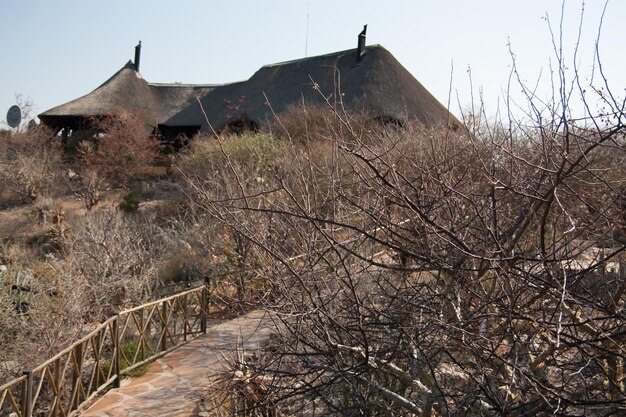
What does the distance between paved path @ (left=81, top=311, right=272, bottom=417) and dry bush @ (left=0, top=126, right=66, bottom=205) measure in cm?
1534

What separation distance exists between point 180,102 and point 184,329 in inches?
919

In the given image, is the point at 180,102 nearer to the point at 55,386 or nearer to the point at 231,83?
the point at 231,83

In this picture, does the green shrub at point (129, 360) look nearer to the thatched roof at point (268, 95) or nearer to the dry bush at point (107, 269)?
the dry bush at point (107, 269)

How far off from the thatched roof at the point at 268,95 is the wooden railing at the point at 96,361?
12884 millimetres

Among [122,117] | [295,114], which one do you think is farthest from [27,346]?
[122,117]

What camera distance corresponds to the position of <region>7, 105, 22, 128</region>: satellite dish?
1085 inches

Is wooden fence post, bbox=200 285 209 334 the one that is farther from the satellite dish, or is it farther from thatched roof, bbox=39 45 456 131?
the satellite dish

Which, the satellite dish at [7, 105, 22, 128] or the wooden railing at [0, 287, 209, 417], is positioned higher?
the satellite dish at [7, 105, 22, 128]

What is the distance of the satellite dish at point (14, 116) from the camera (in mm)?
27562

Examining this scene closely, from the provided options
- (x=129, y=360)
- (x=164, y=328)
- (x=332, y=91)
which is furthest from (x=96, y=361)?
(x=332, y=91)

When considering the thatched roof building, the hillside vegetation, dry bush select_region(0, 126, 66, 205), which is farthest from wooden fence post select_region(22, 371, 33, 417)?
dry bush select_region(0, 126, 66, 205)

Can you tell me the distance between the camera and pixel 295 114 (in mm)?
20484

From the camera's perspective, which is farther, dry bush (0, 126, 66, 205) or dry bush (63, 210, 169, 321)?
dry bush (0, 126, 66, 205)

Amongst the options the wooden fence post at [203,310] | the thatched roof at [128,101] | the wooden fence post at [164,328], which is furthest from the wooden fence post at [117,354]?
the thatched roof at [128,101]
